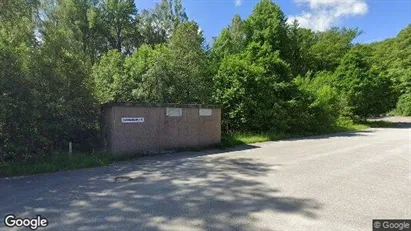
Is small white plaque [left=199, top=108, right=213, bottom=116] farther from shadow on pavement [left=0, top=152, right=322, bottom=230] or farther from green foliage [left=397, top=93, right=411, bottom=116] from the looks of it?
green foliage [left=397, top=93, right=411, bottom=116]

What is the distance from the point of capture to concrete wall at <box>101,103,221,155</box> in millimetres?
9703

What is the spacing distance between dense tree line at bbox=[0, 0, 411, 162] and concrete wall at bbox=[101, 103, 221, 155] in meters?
1.10

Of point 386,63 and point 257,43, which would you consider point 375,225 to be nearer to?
point 257,43

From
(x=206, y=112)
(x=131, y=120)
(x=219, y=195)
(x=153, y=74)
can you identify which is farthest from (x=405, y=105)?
(x=219, y=195)

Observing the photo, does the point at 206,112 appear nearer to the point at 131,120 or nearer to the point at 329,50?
the point at 131,120

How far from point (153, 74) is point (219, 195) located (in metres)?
10.7

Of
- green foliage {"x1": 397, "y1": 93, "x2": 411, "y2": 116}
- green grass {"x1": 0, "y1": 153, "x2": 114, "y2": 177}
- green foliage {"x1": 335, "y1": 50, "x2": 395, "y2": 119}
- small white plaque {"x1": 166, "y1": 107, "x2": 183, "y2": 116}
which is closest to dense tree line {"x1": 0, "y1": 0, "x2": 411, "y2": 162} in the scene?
green foliage {"x1": 335, "y1": 50, "x2": 395, "y2": 119}

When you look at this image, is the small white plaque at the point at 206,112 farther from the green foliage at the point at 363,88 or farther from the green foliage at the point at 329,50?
the green foliage at the point at 329,50

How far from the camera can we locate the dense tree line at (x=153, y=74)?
28.6 feet

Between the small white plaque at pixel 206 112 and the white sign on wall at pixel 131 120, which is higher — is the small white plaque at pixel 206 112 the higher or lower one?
the higher one

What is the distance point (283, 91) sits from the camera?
18172 millimetres

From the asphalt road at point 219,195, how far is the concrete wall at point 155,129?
1281 mm

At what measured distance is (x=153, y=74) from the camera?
49.4 feet

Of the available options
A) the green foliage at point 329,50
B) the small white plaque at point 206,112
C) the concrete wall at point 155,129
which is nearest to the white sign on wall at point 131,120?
the concrete wall at point 155,129
